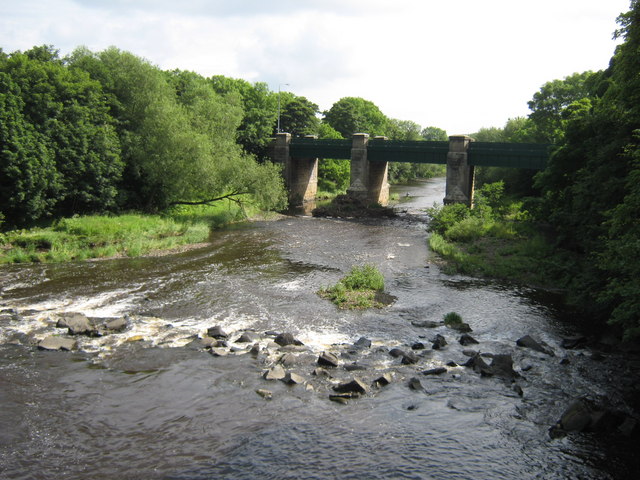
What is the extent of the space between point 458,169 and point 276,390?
133 ft

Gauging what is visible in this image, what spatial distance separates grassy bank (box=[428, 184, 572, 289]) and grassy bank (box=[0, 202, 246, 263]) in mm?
18427

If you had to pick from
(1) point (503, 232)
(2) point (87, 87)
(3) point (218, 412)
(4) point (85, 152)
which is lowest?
(3) point (218, 412)

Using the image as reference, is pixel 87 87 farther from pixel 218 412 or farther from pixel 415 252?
pixel 218 412

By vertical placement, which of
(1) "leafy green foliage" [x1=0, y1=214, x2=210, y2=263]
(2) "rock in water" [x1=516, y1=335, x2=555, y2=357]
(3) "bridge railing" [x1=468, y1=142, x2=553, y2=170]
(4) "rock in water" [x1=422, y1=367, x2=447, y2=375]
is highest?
(3) "bridge railing" [x1=468, y1=142, x2=553, y2=170]

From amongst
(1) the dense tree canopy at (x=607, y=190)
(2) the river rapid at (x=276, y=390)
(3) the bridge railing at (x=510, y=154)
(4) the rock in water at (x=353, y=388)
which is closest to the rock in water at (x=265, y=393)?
(2) the river rapid at (x=276, y=390)

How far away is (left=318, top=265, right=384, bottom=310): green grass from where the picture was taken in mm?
23312

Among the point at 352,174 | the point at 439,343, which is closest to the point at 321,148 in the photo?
the point at 352,174

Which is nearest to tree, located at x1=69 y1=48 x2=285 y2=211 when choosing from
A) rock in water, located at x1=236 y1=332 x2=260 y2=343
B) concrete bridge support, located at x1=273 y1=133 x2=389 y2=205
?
concrete bridge support, located at x1=273 y1=133 x2=389 y2=205

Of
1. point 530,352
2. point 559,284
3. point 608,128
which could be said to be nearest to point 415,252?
point 559,284

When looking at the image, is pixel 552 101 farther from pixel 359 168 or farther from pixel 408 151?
pixel 359 168

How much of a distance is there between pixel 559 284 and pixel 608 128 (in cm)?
822

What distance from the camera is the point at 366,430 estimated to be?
42.8 ft

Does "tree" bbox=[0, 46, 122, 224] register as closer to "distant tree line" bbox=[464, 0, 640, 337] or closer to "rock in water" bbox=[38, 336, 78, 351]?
"rock in water" bbox=[38, 336, 78, 351]

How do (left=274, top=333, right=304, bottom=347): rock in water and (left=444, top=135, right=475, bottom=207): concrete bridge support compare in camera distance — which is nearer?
(left=274, top=333, right=304, bottom=347): rock in water
